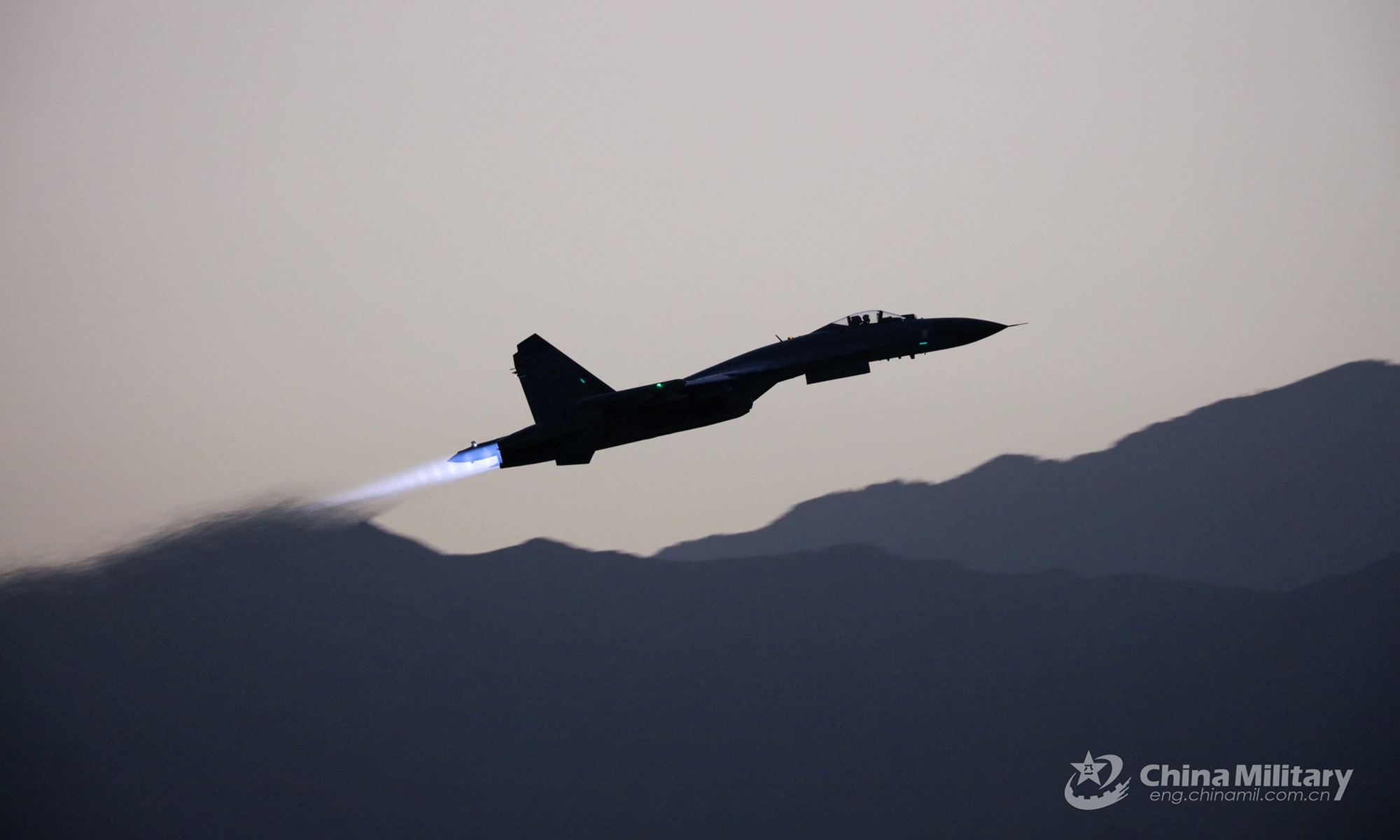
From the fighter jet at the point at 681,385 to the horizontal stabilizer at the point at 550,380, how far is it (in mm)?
28

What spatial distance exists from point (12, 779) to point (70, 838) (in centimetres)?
1490

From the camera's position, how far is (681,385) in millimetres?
41781

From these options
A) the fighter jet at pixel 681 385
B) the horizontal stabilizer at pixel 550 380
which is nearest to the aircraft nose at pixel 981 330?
the fighter jet at pixel 681 385

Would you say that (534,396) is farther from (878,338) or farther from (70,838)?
(70,838)

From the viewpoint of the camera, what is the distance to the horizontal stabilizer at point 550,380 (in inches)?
1720

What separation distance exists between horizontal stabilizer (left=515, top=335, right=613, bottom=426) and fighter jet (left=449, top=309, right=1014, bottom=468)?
0.09 ft

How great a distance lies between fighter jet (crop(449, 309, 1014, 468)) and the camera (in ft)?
139

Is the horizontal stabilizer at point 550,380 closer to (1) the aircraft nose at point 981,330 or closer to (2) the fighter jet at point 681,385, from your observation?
(2) the fighter jet at point 681,385

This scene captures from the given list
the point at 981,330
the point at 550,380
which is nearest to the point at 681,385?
Result: the point at 550,380

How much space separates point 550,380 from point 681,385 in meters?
5.73

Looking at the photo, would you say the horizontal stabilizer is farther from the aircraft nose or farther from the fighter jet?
the aircraft nose

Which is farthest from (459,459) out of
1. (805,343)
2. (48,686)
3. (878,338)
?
(48,686)

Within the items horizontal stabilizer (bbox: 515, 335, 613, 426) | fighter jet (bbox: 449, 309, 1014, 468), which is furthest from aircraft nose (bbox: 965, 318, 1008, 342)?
horizontal stabilizer (bbox: 515, 335, 613, 426)

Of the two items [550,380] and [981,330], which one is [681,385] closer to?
[550,380]
